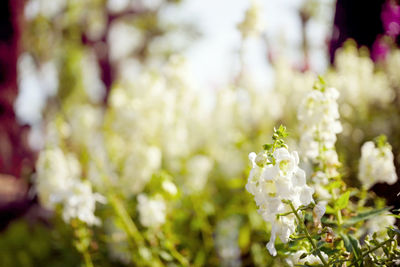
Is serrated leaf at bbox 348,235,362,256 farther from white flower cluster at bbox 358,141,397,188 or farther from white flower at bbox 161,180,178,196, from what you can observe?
white flower at bbox 161,180,178,196

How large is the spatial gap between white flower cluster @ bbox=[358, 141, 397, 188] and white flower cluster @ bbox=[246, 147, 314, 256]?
1.75 feet

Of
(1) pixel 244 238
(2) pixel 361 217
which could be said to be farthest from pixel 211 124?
(2) pixel 361 217

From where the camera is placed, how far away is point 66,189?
186 cm

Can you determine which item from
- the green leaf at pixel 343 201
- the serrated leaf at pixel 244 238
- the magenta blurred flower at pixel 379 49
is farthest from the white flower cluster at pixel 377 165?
the magenta blurred flower at pixel 379 49

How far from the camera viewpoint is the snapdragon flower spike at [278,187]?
0.92 m

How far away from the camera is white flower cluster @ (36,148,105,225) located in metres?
1.68

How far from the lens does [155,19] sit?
11.9 metres

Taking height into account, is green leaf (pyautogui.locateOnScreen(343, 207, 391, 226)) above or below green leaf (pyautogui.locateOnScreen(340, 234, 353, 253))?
above

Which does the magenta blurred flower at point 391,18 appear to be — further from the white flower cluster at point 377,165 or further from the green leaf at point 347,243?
the green leaf at point 347,243

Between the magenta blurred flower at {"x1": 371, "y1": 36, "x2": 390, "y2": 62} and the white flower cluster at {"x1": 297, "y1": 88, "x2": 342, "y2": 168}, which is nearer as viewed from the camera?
the white flower cluster at {"x1": 297, "y1": 88, "x2": 342, "y2": 168}

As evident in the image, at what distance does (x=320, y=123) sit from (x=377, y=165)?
0.85 feet

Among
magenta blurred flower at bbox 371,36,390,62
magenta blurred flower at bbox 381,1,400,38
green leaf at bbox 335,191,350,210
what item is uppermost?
magenta blurred flower at bbox 371,36,390,62

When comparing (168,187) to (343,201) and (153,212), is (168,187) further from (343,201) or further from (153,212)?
(343,201)

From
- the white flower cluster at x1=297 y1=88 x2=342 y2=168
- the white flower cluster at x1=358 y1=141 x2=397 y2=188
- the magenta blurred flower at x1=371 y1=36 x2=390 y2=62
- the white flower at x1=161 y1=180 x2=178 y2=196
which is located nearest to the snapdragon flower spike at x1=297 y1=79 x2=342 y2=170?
the white flower cluster at x1=297 y1=88 x2=342 y2=168
